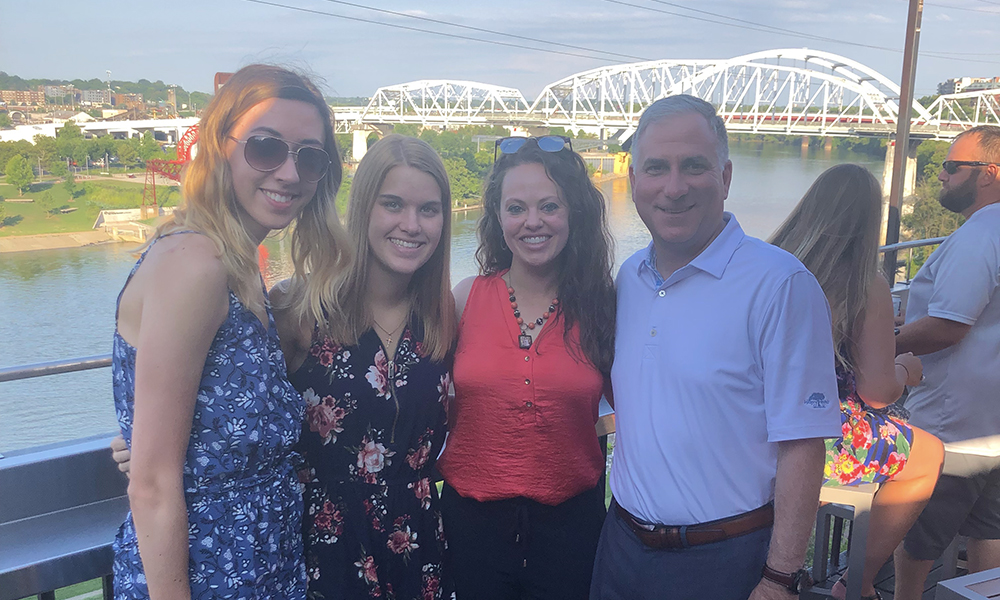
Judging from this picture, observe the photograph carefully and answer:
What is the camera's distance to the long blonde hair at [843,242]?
6.82ft

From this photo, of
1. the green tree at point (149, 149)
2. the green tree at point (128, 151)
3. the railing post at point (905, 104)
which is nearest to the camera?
the green tree at point (149, 149)

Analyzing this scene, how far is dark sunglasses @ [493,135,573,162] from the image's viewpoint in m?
1.98

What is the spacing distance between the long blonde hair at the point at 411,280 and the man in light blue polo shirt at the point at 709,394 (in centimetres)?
49

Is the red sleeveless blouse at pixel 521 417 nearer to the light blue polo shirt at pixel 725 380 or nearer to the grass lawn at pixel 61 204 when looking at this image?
the light blue polo shirt at pixel 725 380

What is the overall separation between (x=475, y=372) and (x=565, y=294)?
0.34 meters

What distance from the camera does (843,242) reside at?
215 cm

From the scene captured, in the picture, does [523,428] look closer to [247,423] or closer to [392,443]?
[392,443]

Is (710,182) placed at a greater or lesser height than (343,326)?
greater

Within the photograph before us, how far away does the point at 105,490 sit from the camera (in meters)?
1.82

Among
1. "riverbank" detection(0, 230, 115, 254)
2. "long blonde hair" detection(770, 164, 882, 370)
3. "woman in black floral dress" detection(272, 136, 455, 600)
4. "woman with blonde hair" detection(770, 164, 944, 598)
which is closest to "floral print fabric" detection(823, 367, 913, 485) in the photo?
"woman with blonde hair" detection(770, 164, 944, 598)

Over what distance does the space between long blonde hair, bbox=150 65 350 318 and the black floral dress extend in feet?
0.94

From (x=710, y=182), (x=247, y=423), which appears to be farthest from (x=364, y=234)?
(x=710, y=182)

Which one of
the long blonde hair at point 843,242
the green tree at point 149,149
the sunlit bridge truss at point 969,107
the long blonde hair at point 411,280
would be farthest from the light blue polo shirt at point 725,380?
the sunlit bridge truss at point 969,107

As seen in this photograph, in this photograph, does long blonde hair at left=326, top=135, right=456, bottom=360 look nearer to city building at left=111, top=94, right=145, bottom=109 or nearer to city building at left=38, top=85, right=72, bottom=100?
city building at left=38, top=85, right=72, bottom=100
